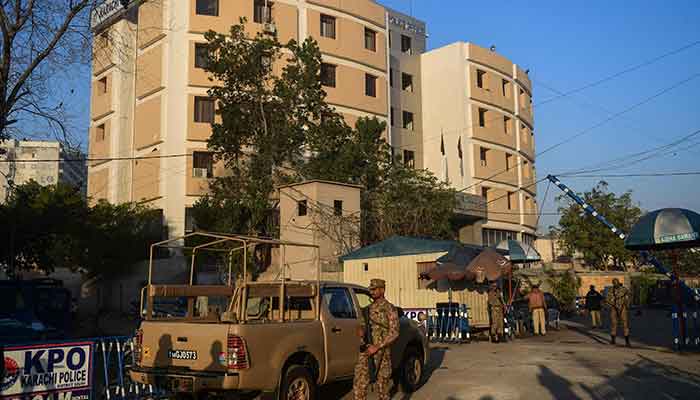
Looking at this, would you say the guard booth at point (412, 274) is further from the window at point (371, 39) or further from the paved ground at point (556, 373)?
the window at point (371, 39)

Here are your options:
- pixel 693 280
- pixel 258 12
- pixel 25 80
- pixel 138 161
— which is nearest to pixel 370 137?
pixel 258 12

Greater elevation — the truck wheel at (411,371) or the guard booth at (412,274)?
the guard booth at (412,274)

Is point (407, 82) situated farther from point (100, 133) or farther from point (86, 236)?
point (86, 236)

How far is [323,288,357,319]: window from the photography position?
1005 cm

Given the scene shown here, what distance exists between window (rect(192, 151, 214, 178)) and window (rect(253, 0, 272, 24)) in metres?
9.25

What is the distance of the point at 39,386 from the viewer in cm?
909

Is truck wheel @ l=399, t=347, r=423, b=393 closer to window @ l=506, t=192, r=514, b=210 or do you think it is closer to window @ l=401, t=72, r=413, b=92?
window @ l=401, t=72, r=413, b=92

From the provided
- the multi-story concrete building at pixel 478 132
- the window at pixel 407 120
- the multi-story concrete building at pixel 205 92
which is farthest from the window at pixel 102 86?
the multi-story concrete building at pixel 478 132

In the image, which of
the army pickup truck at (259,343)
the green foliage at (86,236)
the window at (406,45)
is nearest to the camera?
the army pickup truck at (259,343)

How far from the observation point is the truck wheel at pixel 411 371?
11062 mm

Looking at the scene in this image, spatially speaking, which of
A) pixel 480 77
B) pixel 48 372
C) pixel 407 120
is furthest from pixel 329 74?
pixel 48 372

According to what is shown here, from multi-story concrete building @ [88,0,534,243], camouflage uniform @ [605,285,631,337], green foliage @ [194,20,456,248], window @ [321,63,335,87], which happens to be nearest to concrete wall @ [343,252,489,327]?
camouflage uniform @ [605,285,631,337]

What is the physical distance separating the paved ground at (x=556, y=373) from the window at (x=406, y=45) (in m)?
41.7

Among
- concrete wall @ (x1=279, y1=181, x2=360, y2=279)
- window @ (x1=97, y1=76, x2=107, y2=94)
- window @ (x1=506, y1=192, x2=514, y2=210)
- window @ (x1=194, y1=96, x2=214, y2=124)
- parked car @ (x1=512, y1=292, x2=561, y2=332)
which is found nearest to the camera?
parked car @ (x1=512, y1=292, x2=561, y2=332)
